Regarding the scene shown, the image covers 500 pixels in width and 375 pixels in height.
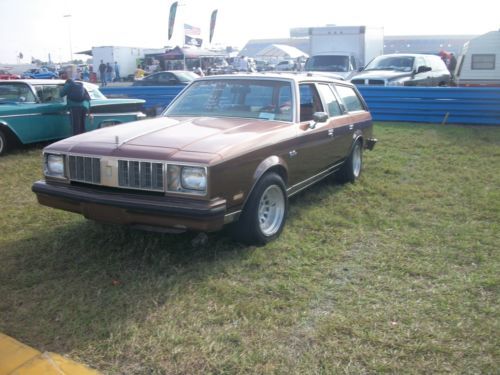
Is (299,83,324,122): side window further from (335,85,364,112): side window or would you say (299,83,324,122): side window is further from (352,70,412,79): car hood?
(352,70,412,79): car hood

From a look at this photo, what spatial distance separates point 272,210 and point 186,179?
1.20 metres

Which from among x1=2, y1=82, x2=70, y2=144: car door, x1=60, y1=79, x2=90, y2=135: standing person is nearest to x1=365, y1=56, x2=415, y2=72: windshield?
x1=60, y1=79, x2=90, y2=135: standing person

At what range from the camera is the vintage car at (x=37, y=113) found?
8492 mm

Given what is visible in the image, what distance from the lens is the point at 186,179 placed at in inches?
149

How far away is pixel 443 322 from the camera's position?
3.29 m

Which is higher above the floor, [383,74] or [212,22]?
[212,22]

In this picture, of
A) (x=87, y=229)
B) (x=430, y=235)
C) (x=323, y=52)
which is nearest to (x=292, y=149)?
(x=430, y=235)

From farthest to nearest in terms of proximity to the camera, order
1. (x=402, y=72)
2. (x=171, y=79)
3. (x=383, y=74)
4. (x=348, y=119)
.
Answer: (x=171, y=79)
(x=402, y=72)
(x=383, y=74)
(x=348, y=119)

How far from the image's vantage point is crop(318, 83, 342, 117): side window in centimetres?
600

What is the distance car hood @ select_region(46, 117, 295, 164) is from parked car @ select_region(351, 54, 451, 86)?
1049cm

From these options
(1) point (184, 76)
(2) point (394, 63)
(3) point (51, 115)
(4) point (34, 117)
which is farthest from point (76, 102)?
(1) point (184, 76)

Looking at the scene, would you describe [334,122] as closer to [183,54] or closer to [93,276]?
[93,276]

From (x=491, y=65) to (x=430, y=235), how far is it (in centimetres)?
1392

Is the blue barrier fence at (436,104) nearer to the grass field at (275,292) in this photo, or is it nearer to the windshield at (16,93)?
the grass field at (275,292)
